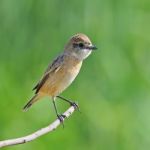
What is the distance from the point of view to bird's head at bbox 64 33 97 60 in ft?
18.6

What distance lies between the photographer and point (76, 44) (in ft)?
19.0

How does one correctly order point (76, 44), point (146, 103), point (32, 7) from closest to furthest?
point (76, 44), point (146, 103), point (32, 7)

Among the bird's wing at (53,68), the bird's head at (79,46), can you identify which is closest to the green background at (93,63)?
the bird's wing at (53,68)

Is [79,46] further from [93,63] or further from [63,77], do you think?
[93,63]

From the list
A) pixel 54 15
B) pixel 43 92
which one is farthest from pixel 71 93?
pixel 43 92

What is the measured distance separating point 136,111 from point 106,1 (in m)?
1.07

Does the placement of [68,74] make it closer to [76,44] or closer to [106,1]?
[76,44]

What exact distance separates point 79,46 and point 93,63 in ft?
6.26

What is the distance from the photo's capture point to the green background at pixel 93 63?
7.52 meters

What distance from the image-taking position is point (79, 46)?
5758 millimetres

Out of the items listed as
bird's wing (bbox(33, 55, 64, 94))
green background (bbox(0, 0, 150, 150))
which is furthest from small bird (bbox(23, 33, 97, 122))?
green background (bbox(0, 0, 150, 150))

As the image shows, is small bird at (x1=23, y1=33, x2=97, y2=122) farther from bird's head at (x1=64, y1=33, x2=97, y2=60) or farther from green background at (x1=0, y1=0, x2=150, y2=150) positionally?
green background at (x1=0, y1=0, x2=150, y2=150)

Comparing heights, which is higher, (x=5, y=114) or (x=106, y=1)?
(x=106, y=1)

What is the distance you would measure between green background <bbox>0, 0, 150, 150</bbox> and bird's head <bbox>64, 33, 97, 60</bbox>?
1.46m
